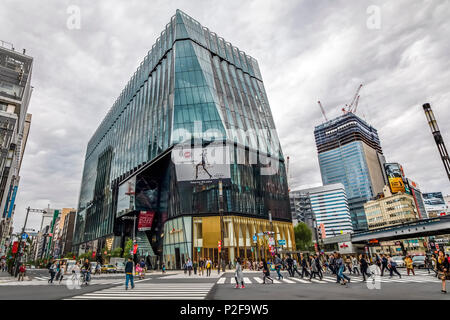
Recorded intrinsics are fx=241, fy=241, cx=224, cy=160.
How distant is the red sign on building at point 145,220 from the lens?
4900 centimetres

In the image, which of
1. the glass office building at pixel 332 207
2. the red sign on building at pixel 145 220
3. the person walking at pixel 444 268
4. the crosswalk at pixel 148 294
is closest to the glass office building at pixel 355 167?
the glass office building at pixel 332 207

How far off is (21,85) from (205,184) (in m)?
46.1

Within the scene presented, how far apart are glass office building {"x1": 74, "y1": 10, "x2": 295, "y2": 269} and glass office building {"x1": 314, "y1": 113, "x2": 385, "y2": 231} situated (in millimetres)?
135659

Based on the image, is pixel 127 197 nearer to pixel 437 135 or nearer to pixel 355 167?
pixel 437 135

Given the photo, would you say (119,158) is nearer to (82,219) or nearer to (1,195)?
(1,195)

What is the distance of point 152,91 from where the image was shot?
55875mm

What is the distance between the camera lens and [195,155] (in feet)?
140

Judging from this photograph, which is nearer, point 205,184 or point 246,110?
point 205,184

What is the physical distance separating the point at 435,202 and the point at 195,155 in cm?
17726

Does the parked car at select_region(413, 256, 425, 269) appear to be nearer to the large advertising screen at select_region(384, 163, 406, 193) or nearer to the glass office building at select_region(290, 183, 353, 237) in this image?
the large advertising screen at select_region(384, 163, 406, 193)

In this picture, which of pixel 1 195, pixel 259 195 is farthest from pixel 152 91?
pixel 1 195

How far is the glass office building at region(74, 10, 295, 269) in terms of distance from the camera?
4056 cm

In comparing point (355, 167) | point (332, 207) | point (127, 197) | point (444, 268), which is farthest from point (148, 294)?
point (355, 167)

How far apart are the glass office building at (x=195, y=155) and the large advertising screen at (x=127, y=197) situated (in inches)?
9.1
